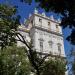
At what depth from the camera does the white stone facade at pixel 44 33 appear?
143ft

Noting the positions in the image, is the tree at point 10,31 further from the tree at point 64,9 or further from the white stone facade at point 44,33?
the white stone facade at point 44,33

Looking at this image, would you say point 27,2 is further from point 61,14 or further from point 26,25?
point 26,25

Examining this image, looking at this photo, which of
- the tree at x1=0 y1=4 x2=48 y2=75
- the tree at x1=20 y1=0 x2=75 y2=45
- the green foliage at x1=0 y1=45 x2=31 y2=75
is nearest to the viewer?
the tree at x1=20 y1=0 x2=75 y2=45

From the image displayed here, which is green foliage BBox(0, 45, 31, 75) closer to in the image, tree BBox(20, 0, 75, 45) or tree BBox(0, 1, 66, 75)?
tree BBox(0, 1, 66, 75)

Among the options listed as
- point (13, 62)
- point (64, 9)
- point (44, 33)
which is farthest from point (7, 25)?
point (44, 33)

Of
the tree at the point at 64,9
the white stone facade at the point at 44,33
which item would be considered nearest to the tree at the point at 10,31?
the tree at the point at 64,9

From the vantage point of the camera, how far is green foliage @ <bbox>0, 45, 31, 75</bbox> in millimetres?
24625

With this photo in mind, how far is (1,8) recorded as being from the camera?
1616 cm

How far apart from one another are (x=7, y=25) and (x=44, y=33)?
95.8 feet

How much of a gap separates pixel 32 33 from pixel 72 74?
15.6m

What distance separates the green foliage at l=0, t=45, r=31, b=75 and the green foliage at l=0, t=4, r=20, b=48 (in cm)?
820

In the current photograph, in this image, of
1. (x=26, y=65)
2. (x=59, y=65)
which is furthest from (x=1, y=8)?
(x=59, y=65)

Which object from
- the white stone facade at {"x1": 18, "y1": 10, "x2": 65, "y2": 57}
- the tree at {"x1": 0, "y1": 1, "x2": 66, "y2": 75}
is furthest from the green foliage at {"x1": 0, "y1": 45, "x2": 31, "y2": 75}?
the white stone facade at {"x1": 18, "y1": 10, "x2": 65, "y2": 57}

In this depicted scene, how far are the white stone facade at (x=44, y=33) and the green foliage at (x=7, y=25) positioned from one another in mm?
26513
